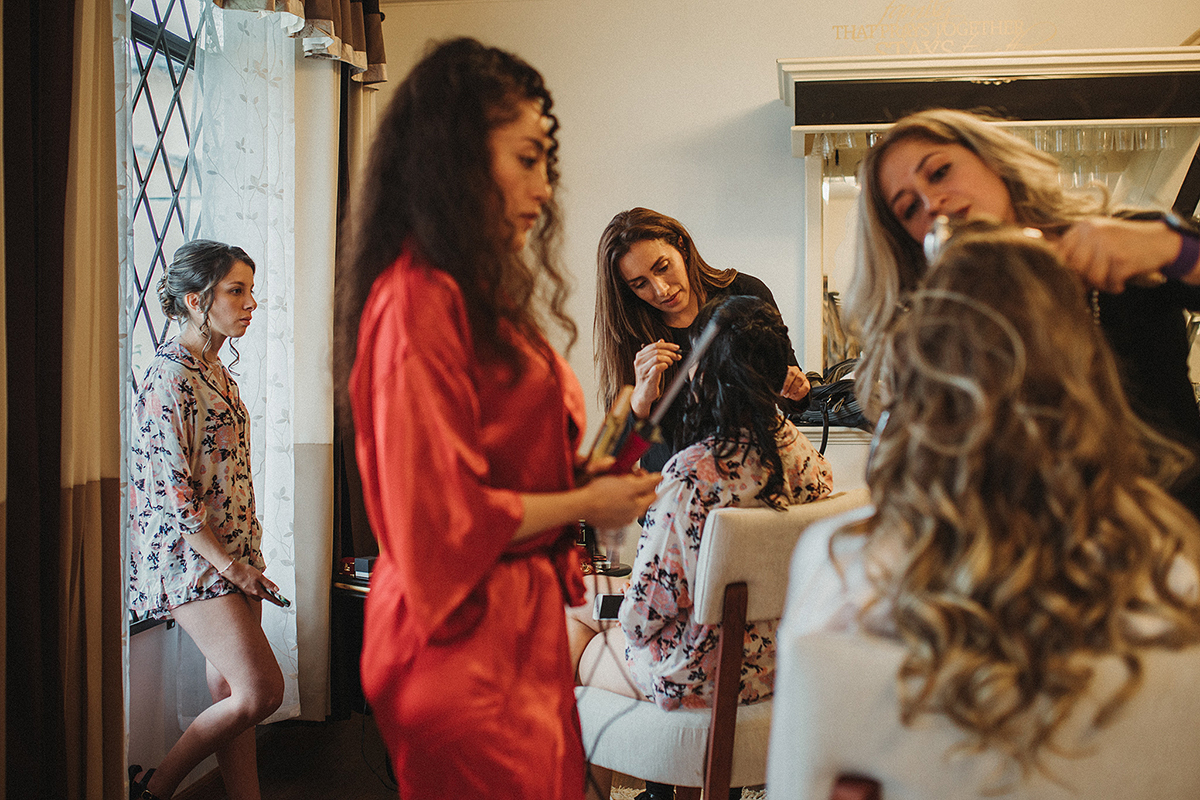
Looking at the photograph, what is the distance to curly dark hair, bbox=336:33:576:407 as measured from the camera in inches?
33.1

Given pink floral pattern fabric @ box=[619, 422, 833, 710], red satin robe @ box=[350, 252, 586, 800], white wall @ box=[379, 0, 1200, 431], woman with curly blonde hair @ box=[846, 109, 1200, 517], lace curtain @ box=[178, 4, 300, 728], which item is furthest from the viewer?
white wall @ box=[379, 0, 1200, 431]

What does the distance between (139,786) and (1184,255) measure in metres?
2.33

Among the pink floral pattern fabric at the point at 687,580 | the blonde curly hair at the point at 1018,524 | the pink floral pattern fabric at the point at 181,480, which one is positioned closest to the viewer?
the blonde curly hair at the point at 1018,524

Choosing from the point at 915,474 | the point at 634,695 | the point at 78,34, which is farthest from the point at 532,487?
the point at 78,34

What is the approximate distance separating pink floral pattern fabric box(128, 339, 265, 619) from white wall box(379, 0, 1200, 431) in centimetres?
147

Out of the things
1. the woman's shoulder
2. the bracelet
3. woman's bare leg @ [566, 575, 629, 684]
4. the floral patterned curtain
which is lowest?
woman's bare leg @ [566, 575, 629, 684]

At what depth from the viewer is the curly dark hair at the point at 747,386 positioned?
145 cm

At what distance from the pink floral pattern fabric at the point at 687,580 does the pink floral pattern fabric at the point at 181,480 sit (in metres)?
1.04

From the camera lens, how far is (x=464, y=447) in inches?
30.8

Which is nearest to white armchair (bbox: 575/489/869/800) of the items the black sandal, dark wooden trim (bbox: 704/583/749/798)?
dark wooden trim (bbox: 704/583/749/798)

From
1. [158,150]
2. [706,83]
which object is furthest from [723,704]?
[706,83]

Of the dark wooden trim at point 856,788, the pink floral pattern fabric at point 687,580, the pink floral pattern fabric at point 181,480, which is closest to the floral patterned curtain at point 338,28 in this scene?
the pink floral pattern fabric at point 181,480

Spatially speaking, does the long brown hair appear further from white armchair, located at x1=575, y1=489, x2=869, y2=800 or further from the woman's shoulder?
white armchair, located at x1=575, y1=489, x2=869, y2=800

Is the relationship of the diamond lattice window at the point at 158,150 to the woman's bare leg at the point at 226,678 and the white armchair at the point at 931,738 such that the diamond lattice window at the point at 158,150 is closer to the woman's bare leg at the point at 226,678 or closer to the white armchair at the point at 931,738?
the woman's bare leg at the point at 226,678
